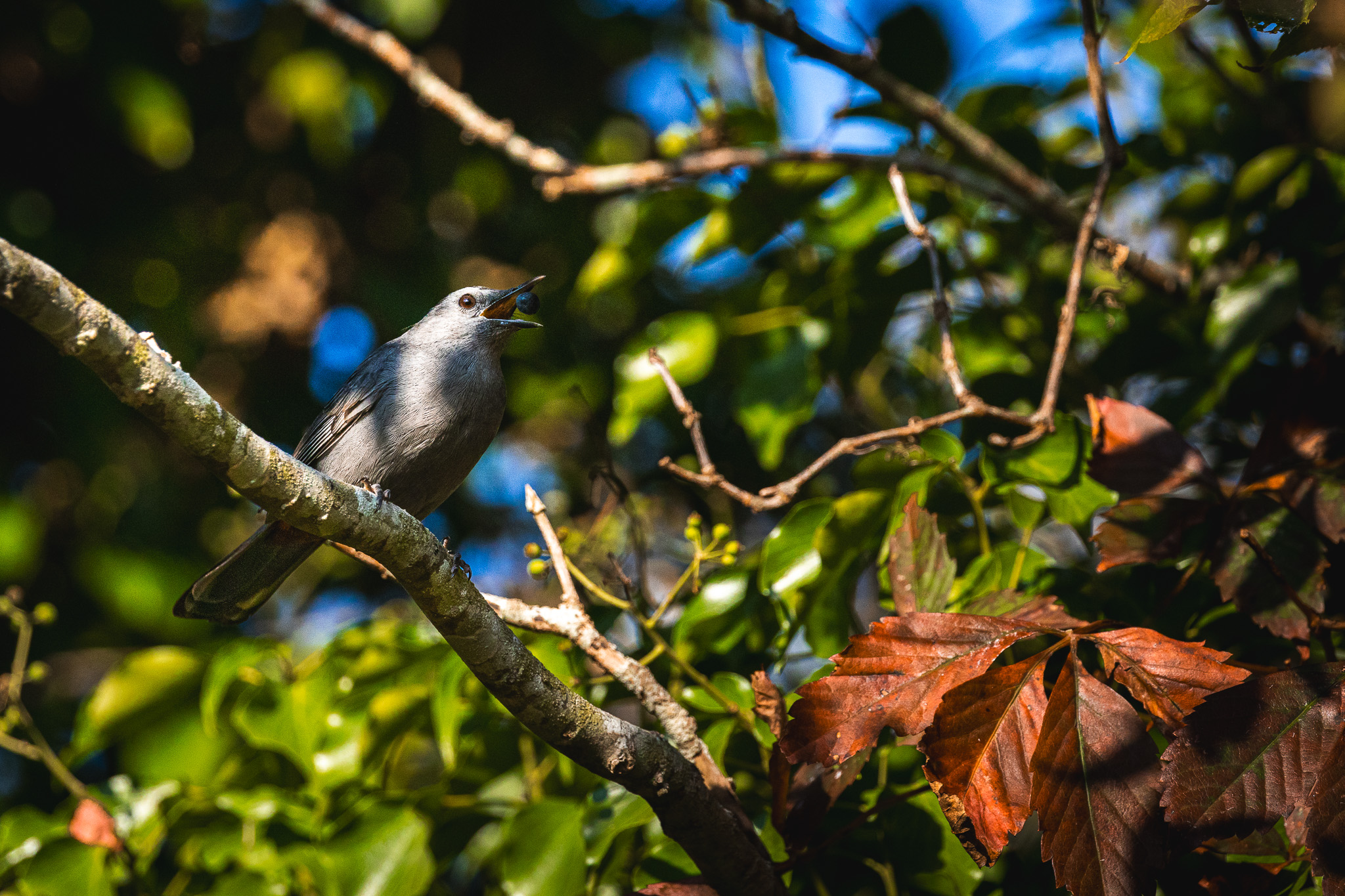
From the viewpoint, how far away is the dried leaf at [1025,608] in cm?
185

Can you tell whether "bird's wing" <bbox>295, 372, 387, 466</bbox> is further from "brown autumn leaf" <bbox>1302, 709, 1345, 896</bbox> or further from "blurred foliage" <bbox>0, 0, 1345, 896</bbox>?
"brown autumn leaf" <bbox>1302, 709, 1345, 896</bbox>

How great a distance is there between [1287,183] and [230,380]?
5142mm

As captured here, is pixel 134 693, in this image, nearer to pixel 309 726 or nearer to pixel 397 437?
pixel 309 726

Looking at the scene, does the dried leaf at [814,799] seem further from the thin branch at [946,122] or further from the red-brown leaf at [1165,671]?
the thin branch at [946,122]

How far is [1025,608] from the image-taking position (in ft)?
6.51

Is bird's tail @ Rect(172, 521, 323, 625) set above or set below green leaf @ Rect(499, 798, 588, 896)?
above

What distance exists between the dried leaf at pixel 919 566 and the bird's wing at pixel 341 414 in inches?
75.8

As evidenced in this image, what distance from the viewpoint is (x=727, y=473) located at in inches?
172

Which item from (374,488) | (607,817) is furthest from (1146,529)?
(374,488)

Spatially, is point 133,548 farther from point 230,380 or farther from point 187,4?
point 187,4

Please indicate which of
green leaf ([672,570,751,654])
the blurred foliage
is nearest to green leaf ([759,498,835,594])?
the blurred foliage

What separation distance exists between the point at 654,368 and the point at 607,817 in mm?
1468

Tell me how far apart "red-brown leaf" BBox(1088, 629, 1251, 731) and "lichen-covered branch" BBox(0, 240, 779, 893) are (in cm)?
85

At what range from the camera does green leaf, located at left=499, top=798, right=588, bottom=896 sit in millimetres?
2225
